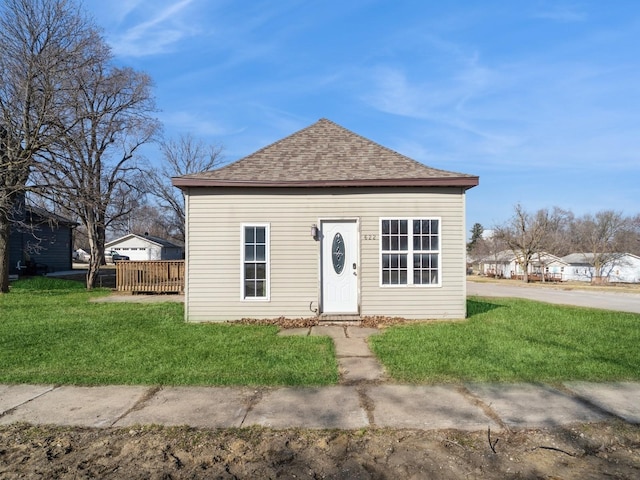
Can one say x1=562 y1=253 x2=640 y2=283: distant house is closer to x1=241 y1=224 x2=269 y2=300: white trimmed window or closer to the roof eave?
the roof eave

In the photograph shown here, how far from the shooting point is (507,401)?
4195 mm

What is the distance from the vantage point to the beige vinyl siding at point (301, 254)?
29.0 ft

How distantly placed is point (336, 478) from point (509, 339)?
17.2 ft

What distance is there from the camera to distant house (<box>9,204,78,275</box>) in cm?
2069

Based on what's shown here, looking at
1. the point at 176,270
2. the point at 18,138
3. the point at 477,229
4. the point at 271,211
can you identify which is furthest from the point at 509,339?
the point at 477,229

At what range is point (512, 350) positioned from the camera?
623cm

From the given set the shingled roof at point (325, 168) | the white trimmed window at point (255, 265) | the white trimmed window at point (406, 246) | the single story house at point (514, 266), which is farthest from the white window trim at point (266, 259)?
the single story house at point (514, 266)

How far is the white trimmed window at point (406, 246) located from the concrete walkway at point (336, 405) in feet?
13.4

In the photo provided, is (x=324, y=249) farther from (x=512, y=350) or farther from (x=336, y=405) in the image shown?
(x=336, y=405)

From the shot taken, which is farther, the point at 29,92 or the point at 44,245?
the point at 44,245

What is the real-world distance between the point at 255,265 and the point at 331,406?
519 cm

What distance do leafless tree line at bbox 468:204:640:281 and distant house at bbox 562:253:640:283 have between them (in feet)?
1.40

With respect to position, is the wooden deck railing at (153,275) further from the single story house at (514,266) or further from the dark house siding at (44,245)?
the single story house at (514,266)

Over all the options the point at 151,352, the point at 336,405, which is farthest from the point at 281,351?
the point at 336,405
